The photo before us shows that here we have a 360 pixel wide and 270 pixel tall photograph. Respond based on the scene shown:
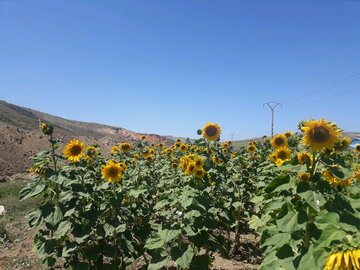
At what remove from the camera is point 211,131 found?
7.04 meters

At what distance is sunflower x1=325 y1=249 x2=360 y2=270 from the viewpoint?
1.93 m

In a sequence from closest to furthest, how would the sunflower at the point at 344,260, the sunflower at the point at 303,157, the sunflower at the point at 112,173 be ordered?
the sunflower at the point at 344,260, the sunflower at the point at 303,157, the sunflower at the point at 112,173

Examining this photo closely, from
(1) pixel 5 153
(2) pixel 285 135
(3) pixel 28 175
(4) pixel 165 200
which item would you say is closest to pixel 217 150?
(2) pixel 285 135

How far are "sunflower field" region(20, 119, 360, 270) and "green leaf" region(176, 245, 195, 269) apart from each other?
1 centimetres

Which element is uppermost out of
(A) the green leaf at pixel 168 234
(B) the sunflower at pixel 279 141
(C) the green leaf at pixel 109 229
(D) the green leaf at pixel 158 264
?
(B) the sunflower at pixel 279 141

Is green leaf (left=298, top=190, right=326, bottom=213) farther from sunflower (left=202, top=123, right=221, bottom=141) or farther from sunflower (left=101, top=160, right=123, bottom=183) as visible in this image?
sunflower (left=202, top=123, right=221, bottom=141)

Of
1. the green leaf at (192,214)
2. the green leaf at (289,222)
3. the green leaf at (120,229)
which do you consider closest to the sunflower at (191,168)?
the green leaf at (192,214)

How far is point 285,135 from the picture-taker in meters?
7.68

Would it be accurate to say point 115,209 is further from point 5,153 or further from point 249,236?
point 5,153

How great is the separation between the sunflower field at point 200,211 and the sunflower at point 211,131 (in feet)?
0.06

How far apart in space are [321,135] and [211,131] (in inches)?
141

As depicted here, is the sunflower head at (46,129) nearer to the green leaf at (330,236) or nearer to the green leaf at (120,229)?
the green leaf at (120,229)

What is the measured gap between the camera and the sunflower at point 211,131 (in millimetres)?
6953

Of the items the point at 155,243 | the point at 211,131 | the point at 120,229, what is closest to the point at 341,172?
the point at 155,243
